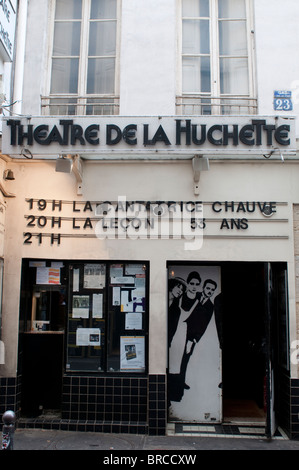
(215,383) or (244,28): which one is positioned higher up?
(244,28)

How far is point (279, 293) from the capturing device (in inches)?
302

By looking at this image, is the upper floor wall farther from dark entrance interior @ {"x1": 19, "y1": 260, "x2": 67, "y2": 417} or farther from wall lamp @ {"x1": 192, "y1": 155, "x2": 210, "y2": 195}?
dark entrance interior @ {"x1": 19, "y1": 260, "x2": 67, "y2": 417}

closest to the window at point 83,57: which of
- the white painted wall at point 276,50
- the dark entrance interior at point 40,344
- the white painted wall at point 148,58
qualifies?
the white painted wall at point 148,58

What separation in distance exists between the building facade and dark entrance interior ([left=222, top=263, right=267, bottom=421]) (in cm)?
96

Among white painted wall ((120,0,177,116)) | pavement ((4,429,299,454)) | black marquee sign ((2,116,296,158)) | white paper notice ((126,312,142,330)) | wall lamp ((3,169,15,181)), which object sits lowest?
pavement ((4,429,299,454))

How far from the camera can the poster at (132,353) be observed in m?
7.35

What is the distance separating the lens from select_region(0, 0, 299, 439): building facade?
22.8 feet

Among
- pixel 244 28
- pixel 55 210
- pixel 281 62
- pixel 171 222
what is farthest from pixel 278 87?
pixel 55 210

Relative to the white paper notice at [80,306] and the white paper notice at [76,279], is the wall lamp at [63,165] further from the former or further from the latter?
the white paper notice at [80,306]

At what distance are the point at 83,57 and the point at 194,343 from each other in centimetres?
579

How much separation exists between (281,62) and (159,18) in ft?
7.75

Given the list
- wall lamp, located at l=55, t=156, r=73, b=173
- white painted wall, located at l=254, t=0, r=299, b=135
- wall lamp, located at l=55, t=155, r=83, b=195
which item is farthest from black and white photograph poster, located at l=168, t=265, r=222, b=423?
white painted wall, located at l=254, t=0, r=299, b=135

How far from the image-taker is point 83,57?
26.4 feet
